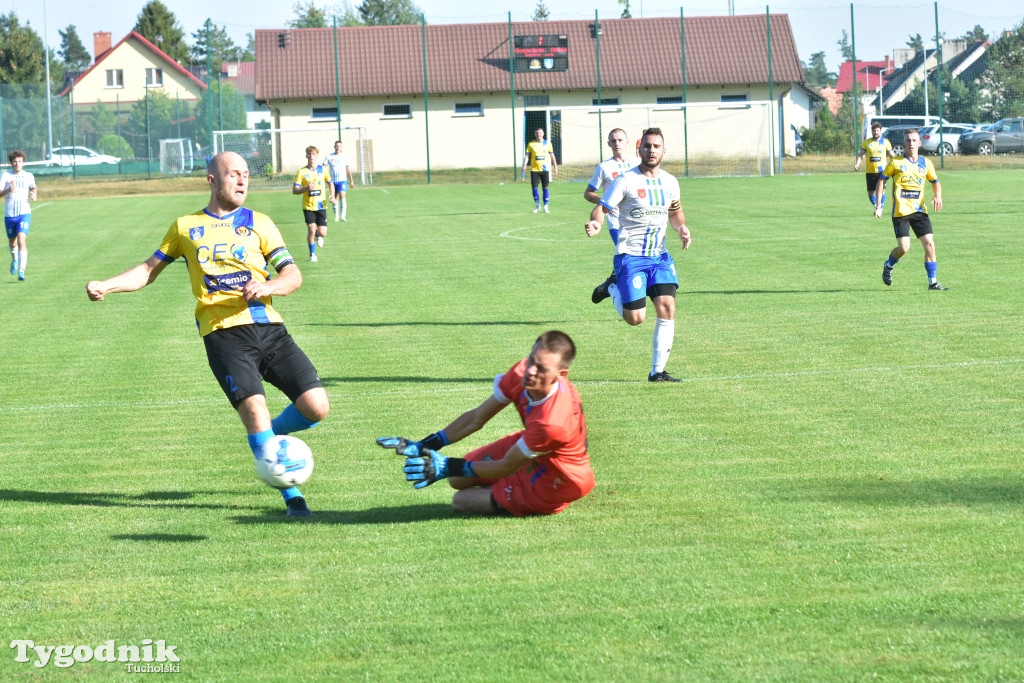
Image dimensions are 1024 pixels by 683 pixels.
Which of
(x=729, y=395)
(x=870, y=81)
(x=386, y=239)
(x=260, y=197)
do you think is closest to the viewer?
(x=729, y=395)

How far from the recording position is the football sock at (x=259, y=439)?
6676 mm

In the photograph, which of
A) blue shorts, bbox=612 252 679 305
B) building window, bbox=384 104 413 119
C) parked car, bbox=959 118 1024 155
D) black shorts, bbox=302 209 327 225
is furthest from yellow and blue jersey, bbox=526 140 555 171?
building window, bbox=384 104 413 119

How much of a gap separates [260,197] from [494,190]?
8465 mm

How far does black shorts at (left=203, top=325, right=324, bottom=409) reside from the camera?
22.4ft

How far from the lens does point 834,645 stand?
4812mm

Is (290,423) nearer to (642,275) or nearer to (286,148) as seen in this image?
(642,275)

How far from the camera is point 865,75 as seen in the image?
84.2 metres

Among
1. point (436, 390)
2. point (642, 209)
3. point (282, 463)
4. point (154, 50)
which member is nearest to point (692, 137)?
point (642, 209)

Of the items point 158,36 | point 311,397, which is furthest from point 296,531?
point 158,36

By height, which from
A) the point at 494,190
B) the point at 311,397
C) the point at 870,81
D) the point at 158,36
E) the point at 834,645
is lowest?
the point at 834,645

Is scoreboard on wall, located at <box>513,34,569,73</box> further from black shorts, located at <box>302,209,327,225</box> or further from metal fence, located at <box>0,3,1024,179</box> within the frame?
black shorts, located at <box>302,209,327,225</box>

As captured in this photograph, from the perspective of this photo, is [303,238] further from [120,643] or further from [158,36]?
[158,36]

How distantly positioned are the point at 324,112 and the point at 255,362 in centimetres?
5394

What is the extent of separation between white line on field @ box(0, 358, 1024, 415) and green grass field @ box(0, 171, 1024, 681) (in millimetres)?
63
